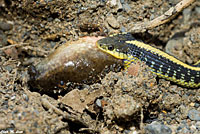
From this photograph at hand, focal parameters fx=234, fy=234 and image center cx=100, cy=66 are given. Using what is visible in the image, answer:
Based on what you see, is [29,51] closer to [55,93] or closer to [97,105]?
[55,93]

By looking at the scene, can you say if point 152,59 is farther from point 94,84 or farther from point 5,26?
point 5,26

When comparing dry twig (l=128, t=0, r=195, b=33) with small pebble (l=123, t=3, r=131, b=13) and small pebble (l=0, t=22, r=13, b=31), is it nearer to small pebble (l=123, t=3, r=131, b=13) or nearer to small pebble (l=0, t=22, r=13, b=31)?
small pebble (l=123, t=3, r=131, b=13)

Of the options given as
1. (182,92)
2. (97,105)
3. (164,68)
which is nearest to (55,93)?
(97,105)

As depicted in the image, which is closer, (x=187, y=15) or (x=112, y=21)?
(x=112, y=21)

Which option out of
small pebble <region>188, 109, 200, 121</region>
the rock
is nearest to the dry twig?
small pebble <region>188, 109, 200, 121</region>

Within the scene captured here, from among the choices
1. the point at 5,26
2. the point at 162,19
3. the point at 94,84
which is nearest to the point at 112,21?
the point at 162,19

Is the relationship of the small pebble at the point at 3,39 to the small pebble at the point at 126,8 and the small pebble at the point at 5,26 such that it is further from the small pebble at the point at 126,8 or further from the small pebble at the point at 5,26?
the small pebble at the point at 126,8
